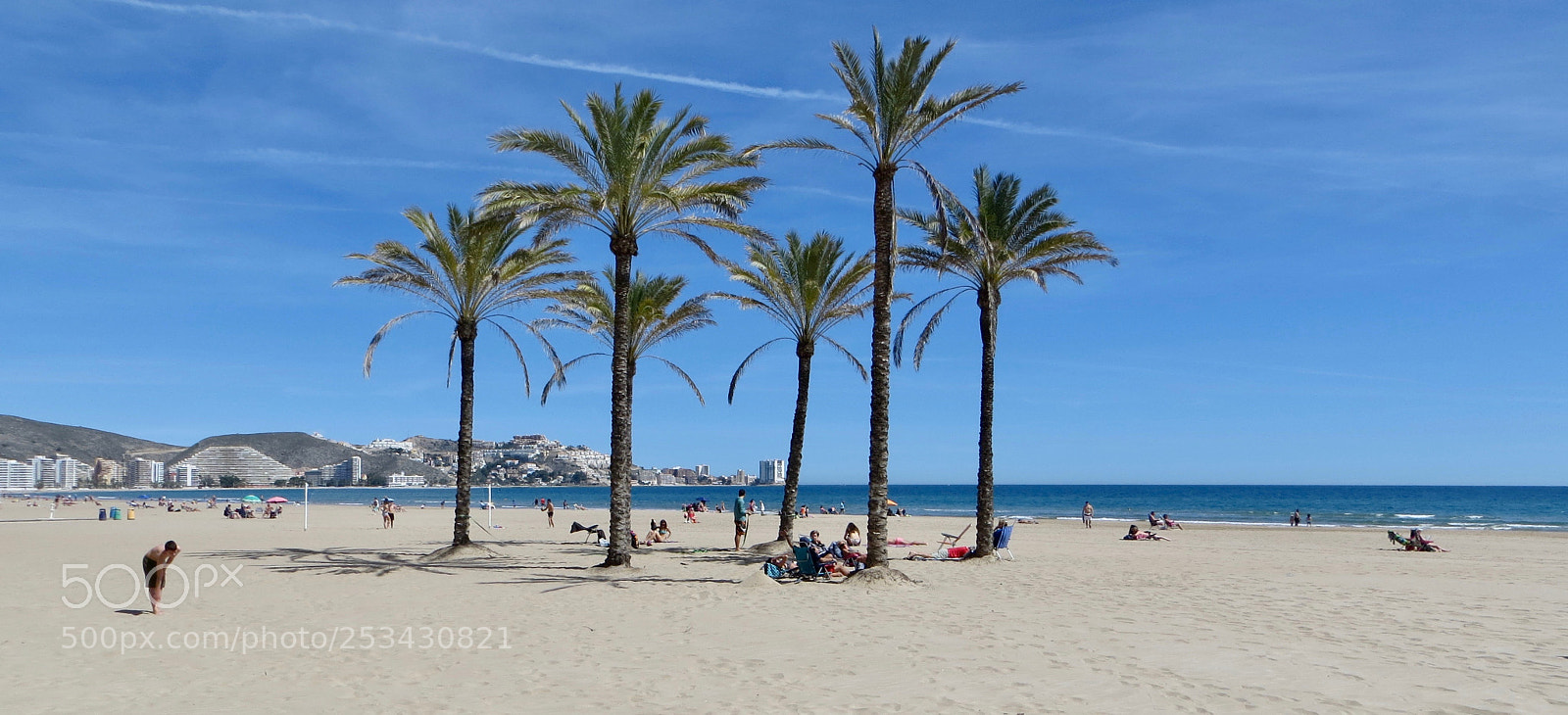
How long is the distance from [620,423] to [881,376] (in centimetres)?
548

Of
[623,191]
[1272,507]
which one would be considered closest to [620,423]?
[623,191]

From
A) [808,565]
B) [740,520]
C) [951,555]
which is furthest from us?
[740,520]

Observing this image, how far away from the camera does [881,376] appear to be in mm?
16359

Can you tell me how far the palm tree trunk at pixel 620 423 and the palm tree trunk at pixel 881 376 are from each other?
493 centimetres

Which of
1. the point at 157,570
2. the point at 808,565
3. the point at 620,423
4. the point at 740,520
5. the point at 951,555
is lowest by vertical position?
the point at 951,555

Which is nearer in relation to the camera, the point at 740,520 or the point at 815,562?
the point at 815,562

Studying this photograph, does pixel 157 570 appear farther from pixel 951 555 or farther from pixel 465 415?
pixel 951 555

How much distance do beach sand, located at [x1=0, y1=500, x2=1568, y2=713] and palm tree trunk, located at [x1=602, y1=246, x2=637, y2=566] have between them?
0.78 metres

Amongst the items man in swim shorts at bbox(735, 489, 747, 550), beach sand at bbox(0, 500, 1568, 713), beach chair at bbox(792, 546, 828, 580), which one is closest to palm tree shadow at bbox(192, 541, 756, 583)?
beach sand at bbox(0, 500, 1568, 713)

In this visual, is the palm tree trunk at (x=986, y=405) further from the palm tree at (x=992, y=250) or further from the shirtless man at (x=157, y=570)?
the shirtless man at (x=157, y=570)

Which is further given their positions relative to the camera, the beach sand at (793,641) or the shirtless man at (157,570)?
the shirtless man at (157,570)

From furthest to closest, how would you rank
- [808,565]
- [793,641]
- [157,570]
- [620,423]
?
[620,423] < [808,565] < [157,570] < [793,641]

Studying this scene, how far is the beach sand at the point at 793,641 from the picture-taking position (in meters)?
7.54

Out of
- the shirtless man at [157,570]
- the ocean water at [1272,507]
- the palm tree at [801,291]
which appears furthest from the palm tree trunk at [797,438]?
the ocean water at [1272,507]
